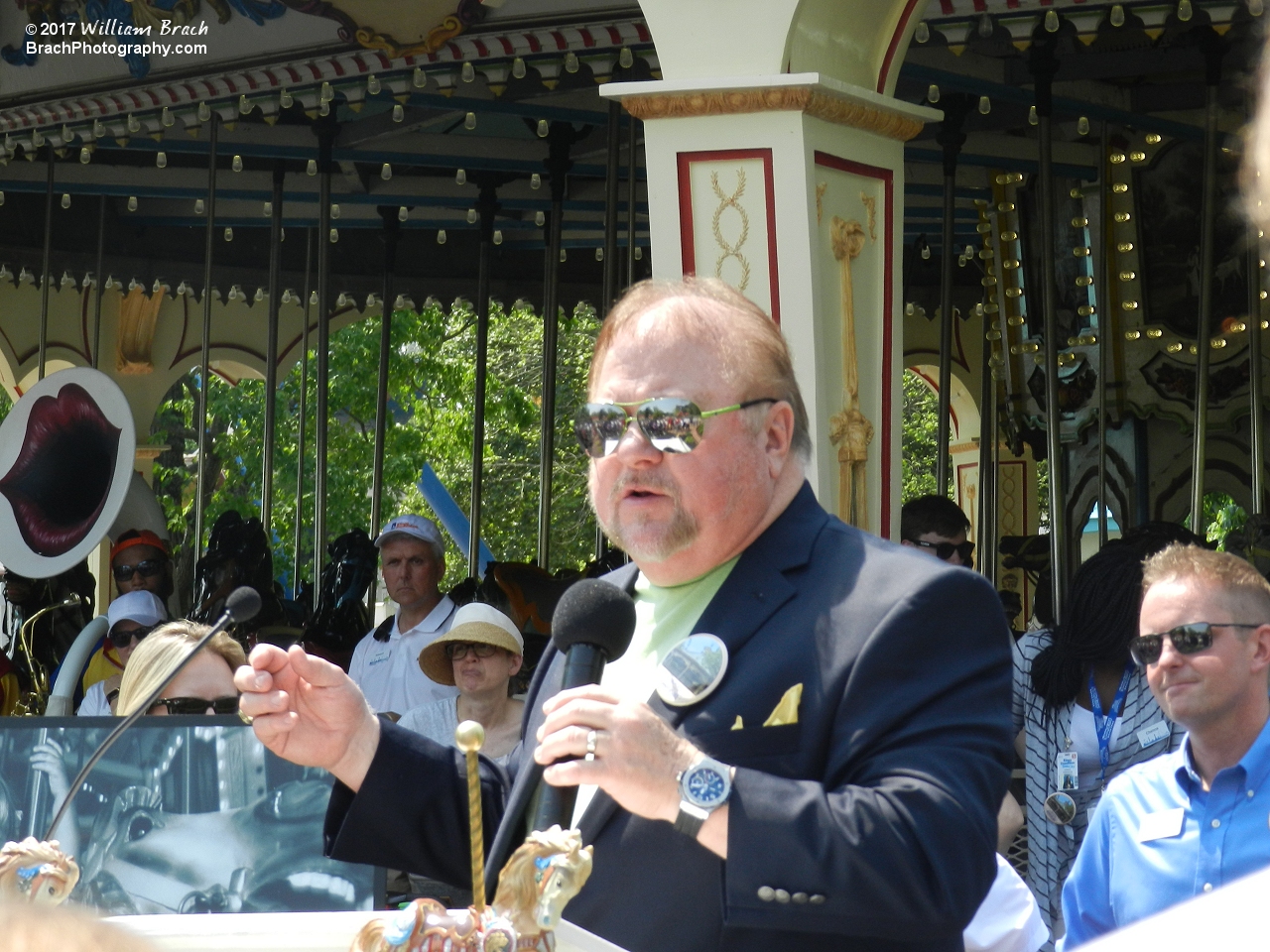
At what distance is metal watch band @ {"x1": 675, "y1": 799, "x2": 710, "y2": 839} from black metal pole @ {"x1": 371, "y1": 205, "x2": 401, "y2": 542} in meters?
8.42

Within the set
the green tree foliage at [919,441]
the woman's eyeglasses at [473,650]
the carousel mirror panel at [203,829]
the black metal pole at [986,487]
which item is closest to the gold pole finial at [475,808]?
the carousel mirror panel at [203,829]

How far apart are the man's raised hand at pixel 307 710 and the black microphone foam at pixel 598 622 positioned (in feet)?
0.98

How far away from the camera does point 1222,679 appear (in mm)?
2904

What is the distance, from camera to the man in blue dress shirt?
2777mm

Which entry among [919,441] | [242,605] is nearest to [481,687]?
[242,605]

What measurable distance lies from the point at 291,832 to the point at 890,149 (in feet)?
7.78

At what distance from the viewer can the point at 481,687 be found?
5.08 m

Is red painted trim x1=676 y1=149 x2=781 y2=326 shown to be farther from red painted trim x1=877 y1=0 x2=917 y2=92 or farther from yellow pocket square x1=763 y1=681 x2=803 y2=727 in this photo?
yellow pocket square x1=763 y1=681 x2=803 y2=727

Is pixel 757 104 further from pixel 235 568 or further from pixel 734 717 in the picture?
pixel 235 568

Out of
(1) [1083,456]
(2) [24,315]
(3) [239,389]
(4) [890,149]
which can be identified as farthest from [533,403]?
(4) [890,149]

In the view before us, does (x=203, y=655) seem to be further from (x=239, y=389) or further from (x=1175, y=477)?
(x=239, y=389)

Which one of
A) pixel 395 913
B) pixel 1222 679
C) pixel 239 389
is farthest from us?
pixel 239 389

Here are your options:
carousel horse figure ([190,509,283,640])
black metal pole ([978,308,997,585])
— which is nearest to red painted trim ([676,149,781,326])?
carousel horse figure ([190,509,283,640])

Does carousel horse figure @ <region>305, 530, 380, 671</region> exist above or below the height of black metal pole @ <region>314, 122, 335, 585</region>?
below
